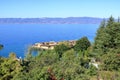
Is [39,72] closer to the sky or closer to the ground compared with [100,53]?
closer to the sky

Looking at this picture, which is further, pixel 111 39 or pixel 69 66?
pixel 111 39

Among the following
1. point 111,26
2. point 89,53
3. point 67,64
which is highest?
point 111,26

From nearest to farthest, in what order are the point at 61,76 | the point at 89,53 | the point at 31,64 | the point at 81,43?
the point at 61,76, the point at 31,64, the point at 89,53, the point at 81,43

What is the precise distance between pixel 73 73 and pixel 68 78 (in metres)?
0.50

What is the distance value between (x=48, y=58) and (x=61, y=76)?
19.2 ft

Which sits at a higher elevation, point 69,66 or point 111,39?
point 111,39

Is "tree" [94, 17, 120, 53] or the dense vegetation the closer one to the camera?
the dense vegetation

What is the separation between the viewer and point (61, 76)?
36.2ft

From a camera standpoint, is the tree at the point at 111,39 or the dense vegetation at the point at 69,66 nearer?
the dense vegetation at the point at 69,66

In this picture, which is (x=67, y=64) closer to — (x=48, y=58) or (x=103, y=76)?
(x=103, y=76)

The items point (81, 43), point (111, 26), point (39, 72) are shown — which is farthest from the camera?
point (81, 43)

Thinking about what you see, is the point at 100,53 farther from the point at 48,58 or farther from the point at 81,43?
the point at 81,43

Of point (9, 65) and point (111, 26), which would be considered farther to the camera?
point (111, 26)

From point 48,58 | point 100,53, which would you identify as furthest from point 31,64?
point 100,53
